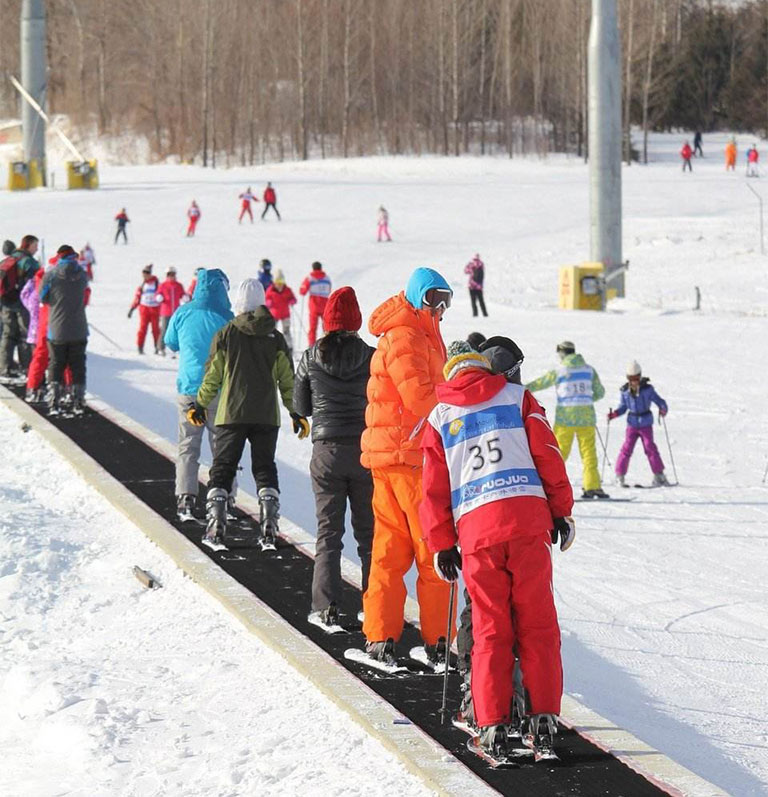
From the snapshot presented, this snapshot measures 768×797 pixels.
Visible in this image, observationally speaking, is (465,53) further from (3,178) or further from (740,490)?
(740,490)

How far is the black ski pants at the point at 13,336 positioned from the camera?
14.4 m

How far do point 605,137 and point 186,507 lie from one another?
22.7m

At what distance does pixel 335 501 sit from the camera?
6789mm

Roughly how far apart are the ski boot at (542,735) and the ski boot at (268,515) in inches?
126

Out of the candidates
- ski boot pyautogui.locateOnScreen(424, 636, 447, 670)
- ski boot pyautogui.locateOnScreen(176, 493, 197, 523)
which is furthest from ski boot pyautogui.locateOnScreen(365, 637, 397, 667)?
ski boot pyautogui.locateOnScreen(176, 493, 197, 523)

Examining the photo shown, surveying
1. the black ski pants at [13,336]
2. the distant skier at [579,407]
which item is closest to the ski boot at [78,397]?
the black ski pants at [13,336]

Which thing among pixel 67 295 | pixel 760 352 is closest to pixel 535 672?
pixel 67 295

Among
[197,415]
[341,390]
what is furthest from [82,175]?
[341,390]

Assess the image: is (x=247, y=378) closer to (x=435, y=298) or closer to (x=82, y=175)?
(x=435, y=298)

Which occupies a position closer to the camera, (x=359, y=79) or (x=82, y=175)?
(x=82, y=175)

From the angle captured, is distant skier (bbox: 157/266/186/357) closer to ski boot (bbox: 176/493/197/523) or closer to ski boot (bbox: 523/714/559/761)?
ski boot (bbox: 176/493/197/523)

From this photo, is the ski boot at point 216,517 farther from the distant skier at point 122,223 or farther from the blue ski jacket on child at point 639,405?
the distant skier at point 122,223

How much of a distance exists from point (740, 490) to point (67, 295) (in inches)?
241

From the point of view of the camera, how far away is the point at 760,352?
21188 millimetres
